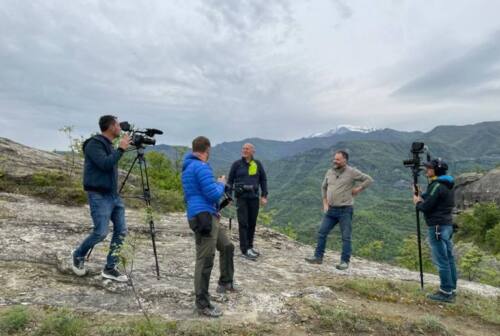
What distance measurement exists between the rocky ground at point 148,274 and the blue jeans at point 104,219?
77cm

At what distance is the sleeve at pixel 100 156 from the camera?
666cm

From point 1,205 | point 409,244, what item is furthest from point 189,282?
point 409,244

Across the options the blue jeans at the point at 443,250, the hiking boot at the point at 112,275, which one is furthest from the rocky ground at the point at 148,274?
the blue jeans at the point at 443,250

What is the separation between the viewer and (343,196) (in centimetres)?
1055

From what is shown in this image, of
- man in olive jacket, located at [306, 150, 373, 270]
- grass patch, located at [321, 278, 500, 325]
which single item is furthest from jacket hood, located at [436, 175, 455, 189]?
grass patch, located at [321, 278, 500, 325]

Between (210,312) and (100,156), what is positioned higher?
(100,156)

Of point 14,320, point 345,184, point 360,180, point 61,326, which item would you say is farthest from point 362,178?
point 14,320

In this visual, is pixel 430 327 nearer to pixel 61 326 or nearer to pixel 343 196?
pixel 343 196

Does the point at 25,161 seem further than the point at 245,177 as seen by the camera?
Yes

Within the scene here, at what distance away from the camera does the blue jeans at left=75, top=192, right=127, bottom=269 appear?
695 cm

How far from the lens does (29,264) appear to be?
8062 millimetres

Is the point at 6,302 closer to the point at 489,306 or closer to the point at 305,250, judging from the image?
the point at 305,250

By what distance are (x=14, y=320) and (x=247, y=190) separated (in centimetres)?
593

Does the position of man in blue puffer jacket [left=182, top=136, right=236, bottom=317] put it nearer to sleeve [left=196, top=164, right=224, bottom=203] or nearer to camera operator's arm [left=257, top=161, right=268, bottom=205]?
sleeve [left=196, top=164, right=224, bottom=203]
